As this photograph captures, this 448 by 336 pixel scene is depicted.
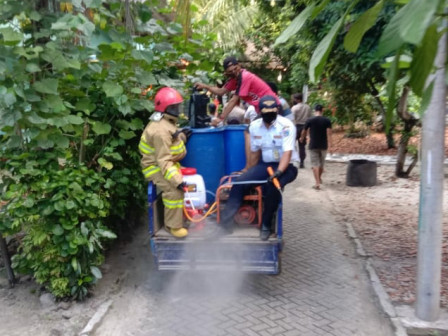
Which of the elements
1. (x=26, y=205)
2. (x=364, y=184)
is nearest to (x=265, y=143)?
(x=26, y=205)

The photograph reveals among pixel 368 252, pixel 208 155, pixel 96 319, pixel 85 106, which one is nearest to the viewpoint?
pixel 96 319

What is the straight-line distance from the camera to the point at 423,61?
2.89ft

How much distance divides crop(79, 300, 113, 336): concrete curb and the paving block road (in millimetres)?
58

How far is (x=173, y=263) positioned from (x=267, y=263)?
102cm

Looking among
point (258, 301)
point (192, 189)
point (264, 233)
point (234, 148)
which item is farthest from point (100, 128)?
point (258, 301)

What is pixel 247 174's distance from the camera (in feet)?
17.5

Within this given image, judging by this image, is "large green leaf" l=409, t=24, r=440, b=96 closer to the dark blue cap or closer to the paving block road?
the paving block road

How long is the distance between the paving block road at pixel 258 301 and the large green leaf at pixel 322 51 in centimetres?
382

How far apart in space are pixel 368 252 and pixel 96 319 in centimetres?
379

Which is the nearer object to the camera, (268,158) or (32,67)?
(32,67)

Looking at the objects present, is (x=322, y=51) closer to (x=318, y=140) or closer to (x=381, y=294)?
(x=381, y=294)

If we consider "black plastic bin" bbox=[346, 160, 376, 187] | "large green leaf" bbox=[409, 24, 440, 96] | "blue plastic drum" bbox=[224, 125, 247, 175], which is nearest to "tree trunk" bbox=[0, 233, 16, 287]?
"blue plastic drum" bbox=[224, 125, 247, 175]

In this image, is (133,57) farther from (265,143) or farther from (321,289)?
(321,289)

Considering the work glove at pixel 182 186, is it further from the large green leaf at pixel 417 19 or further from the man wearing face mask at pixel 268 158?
the large green leaf at pixel 417 19
